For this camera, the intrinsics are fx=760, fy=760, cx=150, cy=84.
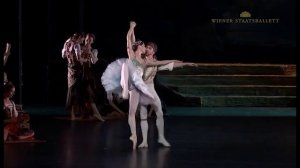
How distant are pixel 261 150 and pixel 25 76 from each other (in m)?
9.51

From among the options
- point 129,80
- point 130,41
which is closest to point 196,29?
point 130,41

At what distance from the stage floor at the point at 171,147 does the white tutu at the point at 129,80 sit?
777 mm

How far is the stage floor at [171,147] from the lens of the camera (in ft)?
31.0

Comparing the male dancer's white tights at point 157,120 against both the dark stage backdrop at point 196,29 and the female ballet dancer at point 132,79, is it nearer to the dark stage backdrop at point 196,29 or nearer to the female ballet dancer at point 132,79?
the female ballet dancer at point 132,79

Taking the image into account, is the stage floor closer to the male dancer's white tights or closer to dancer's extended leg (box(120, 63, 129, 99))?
the male dancer's white tights

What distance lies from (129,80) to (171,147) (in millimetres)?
1235

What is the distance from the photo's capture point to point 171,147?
10977mm

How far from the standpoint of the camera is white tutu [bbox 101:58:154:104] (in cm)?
1045

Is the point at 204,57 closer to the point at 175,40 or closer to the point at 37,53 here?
the point at 175,40

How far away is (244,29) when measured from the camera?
782 inches

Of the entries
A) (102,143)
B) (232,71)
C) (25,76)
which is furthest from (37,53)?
(102,143)

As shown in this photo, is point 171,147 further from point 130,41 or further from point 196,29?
point 196,29

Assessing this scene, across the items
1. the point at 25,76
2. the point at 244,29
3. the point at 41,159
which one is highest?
the point at 244,29

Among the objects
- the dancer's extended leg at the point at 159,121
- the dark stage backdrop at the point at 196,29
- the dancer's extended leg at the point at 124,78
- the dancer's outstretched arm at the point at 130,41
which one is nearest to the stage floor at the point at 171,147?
the dancer's extended leg at the point at 159,121
